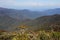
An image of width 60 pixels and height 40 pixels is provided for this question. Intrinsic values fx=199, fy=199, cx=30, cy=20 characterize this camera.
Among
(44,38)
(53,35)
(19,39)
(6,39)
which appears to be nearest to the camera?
(19,39)

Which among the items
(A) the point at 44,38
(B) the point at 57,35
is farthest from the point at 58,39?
(A) the point at 44,38

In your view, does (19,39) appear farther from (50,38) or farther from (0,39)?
(0,39)

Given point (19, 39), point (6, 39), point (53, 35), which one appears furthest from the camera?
point (6, 39)

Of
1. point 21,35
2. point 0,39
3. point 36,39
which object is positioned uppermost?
point 21,35

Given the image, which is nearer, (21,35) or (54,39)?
(21,35)

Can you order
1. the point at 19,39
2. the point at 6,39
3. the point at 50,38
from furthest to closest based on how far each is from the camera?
the point at 6,39
the point at 50,38
the point at 19,39

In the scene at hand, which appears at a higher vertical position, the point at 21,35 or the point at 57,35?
the point at 21,35

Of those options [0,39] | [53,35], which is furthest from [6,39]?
[53,35]

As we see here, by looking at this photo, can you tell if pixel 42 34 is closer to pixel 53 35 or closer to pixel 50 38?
pixel 50 38

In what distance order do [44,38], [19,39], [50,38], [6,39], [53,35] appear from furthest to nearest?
[6,39], [53,35], [50,38], [44,38], [19,39]
